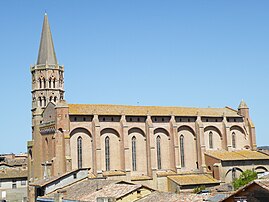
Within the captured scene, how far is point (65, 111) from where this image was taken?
6262 cm

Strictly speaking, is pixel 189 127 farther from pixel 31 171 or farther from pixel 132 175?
pixel 31 171

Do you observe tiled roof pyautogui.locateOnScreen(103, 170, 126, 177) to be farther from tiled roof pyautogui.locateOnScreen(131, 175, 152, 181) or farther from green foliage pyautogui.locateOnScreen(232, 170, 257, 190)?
green foliage pyautogui.locateOnScreen(232, 170, 257, 190)

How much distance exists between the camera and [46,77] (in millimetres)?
80125

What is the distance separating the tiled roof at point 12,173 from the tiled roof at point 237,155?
30.2 meters

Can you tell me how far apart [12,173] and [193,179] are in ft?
95.1

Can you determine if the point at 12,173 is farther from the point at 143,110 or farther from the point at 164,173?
the point at 164,173

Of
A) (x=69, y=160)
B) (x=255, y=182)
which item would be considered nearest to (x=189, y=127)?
(x=69, y=160)

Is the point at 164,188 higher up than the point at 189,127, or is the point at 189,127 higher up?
the point at 189,127

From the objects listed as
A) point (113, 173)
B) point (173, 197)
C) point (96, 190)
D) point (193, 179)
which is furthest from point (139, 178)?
point (173, 197)

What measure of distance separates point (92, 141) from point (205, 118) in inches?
830

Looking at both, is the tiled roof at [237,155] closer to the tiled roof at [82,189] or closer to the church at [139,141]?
the church at [139,141]

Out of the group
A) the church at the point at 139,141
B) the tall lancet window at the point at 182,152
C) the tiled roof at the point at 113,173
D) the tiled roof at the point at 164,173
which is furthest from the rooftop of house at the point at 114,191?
the tall lancet window at the point at 182,152

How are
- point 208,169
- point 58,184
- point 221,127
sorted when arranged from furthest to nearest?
point 221,127 → point 208,169 → point 58,184

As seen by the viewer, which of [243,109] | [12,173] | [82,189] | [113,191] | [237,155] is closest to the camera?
[113,191]
